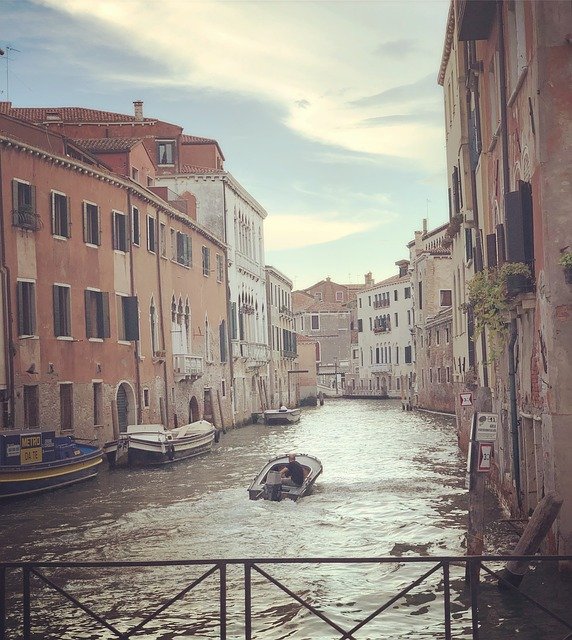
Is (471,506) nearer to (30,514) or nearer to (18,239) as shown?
(30,514)

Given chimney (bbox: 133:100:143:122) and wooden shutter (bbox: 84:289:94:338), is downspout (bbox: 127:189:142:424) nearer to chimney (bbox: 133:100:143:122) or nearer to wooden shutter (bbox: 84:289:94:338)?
wooden shutter (bbox: 84:289:94:338)

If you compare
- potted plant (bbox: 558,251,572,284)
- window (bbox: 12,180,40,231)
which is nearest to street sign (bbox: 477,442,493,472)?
potted plant (bbox: 558,251,572,284)

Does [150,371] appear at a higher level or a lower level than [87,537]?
higher

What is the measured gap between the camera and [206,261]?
39.1 metres

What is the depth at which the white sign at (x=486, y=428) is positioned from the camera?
33.8 feet

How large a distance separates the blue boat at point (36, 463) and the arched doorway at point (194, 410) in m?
14.7

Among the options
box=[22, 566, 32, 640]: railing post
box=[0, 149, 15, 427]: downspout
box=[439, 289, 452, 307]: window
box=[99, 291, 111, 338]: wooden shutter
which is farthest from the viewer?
box=[439, 289, 452, 307]: window

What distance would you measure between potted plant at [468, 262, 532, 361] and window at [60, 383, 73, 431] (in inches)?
539

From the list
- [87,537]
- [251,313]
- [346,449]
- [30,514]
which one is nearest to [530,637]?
[87,537]

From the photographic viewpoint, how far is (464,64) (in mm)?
21312

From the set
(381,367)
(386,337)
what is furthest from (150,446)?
(381,367)

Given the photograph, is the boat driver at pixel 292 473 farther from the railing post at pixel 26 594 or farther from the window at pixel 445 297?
the window at pixel 445 297

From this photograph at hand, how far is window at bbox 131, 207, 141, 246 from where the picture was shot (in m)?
29.2

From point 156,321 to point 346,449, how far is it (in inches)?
285
